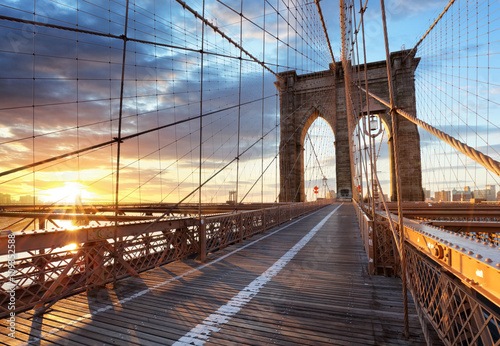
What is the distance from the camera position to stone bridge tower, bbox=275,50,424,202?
32.9 meters

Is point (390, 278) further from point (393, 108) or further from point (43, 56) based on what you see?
point (43, 56)

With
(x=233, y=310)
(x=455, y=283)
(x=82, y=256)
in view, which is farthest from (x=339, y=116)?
(x=455, y=283)

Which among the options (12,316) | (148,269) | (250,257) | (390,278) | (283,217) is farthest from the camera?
(283,217)

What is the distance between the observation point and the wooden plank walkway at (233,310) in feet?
9.94

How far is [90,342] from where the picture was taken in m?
2.92

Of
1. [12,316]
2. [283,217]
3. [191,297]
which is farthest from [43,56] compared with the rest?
[283,217]

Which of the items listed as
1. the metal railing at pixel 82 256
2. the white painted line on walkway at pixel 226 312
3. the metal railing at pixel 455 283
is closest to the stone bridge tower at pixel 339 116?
the metal railing at pixel 82 256

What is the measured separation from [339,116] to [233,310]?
3875 cm

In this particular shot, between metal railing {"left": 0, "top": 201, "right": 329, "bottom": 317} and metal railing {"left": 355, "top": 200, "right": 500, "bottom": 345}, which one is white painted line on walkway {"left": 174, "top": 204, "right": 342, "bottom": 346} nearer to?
metal railing {"left": 0, "top": 201, "right": 329, "bottom": 317}

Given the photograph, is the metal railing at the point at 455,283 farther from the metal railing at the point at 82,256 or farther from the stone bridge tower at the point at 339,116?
the stone bridge tower at the point at 339,116

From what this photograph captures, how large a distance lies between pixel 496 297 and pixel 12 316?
15.6 ft

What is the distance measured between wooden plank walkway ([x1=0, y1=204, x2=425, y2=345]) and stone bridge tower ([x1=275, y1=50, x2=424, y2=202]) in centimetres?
2594

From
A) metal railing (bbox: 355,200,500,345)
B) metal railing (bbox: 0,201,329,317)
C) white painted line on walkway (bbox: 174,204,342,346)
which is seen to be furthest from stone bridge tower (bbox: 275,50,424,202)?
metal railing (bbox: 355,200,500,345)

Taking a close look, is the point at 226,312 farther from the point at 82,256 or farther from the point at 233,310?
the point at 82,256
